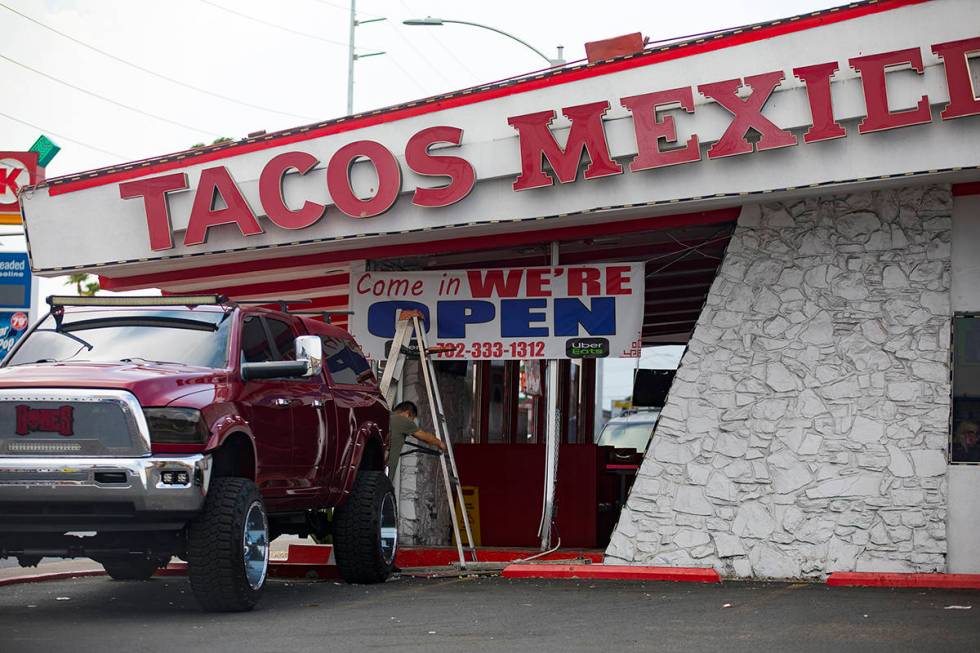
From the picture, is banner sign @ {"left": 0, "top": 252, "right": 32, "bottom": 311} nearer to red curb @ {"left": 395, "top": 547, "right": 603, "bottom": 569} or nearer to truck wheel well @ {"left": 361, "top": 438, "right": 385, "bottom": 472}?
red curb @ {"left": 395, "top": 547, "right": 603, "bottom": 569}

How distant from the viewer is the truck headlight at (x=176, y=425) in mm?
8727

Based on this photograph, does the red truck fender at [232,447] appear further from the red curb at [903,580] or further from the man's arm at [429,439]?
the red curb at [903,580]

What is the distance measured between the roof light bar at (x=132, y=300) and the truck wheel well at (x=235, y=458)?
3.91 ft

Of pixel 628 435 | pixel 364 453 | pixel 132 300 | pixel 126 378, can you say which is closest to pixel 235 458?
pixel 126 378

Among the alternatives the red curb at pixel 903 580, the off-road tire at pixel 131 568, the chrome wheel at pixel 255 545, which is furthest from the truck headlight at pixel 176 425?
the red curb at pixel 903 580

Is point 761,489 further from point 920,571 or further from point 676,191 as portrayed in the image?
point 676,191

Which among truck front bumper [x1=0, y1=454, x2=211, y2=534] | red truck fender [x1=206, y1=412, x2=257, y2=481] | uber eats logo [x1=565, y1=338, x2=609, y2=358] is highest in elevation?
uber eats logo [x1=565, y1=338, x2=609, y2=358]

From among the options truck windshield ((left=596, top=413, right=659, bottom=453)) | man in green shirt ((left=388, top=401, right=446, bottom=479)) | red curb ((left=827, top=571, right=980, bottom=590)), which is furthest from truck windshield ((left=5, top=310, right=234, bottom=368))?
truck windshield ((left=596, top=413, right=659, bottom=453))

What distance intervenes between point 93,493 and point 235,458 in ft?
4.58

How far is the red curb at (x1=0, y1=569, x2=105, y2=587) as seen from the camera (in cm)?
1190

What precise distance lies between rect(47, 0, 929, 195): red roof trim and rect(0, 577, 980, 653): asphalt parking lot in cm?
458

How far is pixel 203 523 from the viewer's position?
895cm

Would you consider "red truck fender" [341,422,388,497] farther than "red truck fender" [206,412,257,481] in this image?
Yes

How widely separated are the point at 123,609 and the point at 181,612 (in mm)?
593
